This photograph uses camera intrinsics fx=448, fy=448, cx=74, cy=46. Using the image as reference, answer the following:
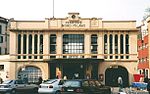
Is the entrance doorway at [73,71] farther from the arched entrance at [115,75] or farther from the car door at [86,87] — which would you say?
the car door at [86,87]

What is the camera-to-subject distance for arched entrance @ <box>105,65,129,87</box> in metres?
70.4

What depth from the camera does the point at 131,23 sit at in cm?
7156

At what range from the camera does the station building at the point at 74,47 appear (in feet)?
232

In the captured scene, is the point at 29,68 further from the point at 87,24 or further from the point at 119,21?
the point at 119,21

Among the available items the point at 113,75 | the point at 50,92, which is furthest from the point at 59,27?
the point at 50,92

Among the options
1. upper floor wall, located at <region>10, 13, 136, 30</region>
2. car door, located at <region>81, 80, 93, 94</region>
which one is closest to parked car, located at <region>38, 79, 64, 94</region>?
car door, located at <region>81, 80, 93, 94</region>

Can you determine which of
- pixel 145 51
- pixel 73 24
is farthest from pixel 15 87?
pixel 145 51

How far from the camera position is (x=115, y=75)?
2773 inches

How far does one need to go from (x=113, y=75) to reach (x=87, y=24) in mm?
9111

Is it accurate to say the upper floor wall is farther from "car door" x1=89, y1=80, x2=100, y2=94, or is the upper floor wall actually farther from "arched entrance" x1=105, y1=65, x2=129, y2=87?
"car door" x1=89, y1=80, x2=100, y2=94

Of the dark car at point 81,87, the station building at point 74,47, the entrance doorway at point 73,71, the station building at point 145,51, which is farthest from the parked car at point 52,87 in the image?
the station building at point 145,51

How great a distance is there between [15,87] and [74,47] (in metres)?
30.7

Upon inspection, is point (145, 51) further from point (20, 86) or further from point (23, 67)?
point (20, 86)

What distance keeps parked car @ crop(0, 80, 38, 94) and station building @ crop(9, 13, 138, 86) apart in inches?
1107
